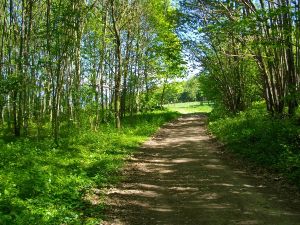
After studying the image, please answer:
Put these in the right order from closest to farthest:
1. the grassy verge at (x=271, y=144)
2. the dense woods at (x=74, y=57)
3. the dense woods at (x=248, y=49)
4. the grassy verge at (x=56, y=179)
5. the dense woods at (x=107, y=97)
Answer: the grassy verge at (x=56, y=179) → the dense woods at (x=107, y=97) → the grassy verge at (x=271, y=144) → the dense woods at (x=248, y=49) → the dense woods at (x=74, y=57)

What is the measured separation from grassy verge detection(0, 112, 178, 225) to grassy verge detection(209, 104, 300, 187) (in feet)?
15.6

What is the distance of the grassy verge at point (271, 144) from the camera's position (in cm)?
1016

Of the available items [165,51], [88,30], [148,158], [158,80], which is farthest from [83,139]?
[158,80]

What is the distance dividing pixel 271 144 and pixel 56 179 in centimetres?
789

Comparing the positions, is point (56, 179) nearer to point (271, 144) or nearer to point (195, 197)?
point (195, 197)

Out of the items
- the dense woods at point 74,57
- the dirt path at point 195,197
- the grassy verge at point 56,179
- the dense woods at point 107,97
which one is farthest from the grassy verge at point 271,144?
the dense woods at point 74,57

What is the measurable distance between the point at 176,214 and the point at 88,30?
2370 cm

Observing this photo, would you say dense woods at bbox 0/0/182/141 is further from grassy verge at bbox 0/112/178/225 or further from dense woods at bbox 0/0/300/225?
grassy verge at bbox 0/112/178/225

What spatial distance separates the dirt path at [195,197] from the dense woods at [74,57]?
6416 millimetres

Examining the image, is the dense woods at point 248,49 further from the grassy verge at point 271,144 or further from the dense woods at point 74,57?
the dense woods at point 74,57

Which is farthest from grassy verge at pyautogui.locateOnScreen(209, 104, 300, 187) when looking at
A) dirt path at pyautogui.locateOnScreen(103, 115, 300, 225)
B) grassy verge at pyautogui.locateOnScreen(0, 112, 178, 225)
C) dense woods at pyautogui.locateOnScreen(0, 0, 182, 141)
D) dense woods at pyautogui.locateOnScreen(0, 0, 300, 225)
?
dense woods at pyautogui.locateOnScreen(0, 0, 182, 141)

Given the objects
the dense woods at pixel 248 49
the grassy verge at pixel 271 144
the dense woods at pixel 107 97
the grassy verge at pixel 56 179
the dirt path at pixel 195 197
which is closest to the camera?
the grassy verge at pixel 56 179

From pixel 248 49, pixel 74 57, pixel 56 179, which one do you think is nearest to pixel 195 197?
pixel 56 179

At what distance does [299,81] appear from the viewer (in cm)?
1408
